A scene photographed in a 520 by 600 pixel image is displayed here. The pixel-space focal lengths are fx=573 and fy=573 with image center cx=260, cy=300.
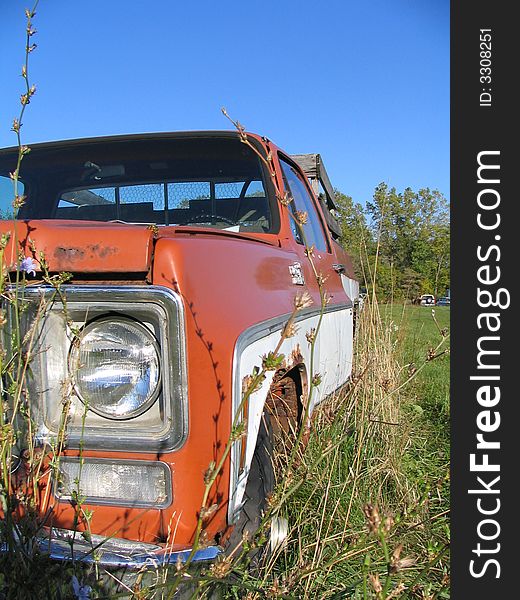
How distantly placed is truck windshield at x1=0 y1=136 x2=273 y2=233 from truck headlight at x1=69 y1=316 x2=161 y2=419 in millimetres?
1241

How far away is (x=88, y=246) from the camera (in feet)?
4.68

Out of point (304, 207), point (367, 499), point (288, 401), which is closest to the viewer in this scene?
point (288, 401)

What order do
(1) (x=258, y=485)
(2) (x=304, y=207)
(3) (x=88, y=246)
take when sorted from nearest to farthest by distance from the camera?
(3) (x=88, y=246)
(1) (x=258, y=485)
(2) (x=304, y=207)

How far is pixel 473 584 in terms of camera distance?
53.4 inches

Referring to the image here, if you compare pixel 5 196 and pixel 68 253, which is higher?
pixel 5 196

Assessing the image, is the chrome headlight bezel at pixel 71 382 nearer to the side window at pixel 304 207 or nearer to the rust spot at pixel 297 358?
the rust spot at pixel 297 358

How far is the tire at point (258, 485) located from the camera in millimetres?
1818

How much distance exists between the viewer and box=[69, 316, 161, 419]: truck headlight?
56.2 inches

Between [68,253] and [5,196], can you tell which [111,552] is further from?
[5,196]

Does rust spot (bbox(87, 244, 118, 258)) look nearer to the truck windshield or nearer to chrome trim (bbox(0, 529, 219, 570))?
chrome trim (bbox(0, 529, 219, 570))

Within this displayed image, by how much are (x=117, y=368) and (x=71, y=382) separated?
139 mm

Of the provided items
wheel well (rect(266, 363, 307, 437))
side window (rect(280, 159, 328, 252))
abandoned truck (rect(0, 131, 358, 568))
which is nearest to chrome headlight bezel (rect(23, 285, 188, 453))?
abandoned truck (rect(0, 131, 358, 568))

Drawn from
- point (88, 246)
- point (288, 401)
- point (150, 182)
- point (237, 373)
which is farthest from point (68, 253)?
point (150, 182)

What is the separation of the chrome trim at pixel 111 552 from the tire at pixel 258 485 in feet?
1.41
